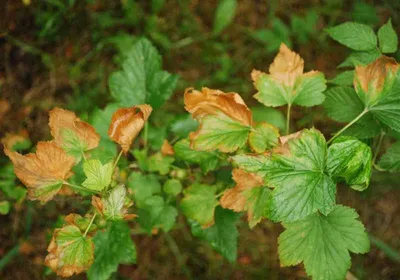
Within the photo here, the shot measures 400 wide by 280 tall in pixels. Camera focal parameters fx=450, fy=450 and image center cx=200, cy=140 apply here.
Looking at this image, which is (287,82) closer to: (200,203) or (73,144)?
(200,203)

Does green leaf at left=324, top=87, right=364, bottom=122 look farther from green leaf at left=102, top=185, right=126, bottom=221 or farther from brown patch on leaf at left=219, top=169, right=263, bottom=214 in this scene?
green leaf at left=102, top=185, right=126, bottom=221

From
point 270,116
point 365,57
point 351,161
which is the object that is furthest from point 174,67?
point 351,161

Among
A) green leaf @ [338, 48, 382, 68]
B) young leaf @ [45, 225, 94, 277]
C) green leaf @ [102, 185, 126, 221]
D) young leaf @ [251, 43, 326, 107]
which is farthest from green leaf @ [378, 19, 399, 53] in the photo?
young leaf @ [45, 225, 94, 277]

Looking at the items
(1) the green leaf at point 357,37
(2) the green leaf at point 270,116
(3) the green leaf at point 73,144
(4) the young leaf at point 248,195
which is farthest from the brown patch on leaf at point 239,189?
(2) the green leaf at point 270,116

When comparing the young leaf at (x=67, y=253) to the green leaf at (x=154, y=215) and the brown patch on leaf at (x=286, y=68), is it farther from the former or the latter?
the brown patch on leaf at (x=286, y=68)

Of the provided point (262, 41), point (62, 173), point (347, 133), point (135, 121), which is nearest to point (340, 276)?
point (347, 133)

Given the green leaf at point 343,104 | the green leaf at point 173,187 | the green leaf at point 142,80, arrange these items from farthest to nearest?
the green leaf at point 142,80
the green leaf at point 173,187
the green leaf at point 343,104
